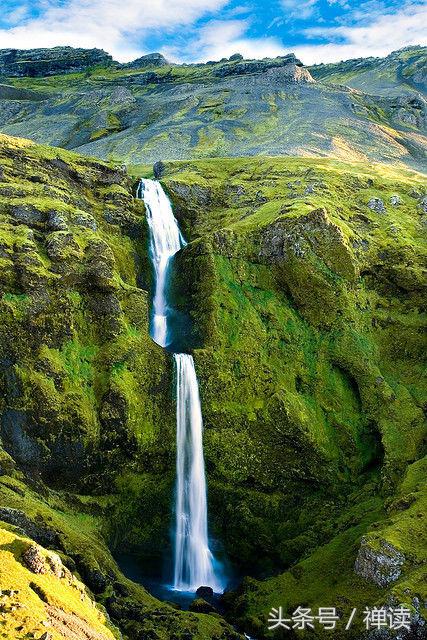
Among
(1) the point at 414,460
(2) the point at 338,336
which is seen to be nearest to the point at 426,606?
(1) the point at 414,460

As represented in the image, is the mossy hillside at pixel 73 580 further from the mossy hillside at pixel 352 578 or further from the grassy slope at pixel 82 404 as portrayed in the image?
the mossy hillside at pixel 352 578

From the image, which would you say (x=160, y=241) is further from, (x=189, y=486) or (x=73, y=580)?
(x=73, y=580)

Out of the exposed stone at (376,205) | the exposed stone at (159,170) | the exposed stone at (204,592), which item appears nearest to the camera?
the exposed stone at (204,592)

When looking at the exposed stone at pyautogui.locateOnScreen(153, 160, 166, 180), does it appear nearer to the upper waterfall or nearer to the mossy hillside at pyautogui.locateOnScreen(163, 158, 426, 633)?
the upper waterfall

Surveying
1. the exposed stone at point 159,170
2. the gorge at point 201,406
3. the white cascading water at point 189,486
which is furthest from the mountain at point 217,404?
the exposed stone at point 159,170

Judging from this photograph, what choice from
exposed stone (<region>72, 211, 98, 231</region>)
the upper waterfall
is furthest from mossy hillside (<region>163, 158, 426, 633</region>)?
exposed stone (<region>72, 211, 98, 231</region>)

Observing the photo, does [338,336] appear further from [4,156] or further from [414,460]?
[4,156]
